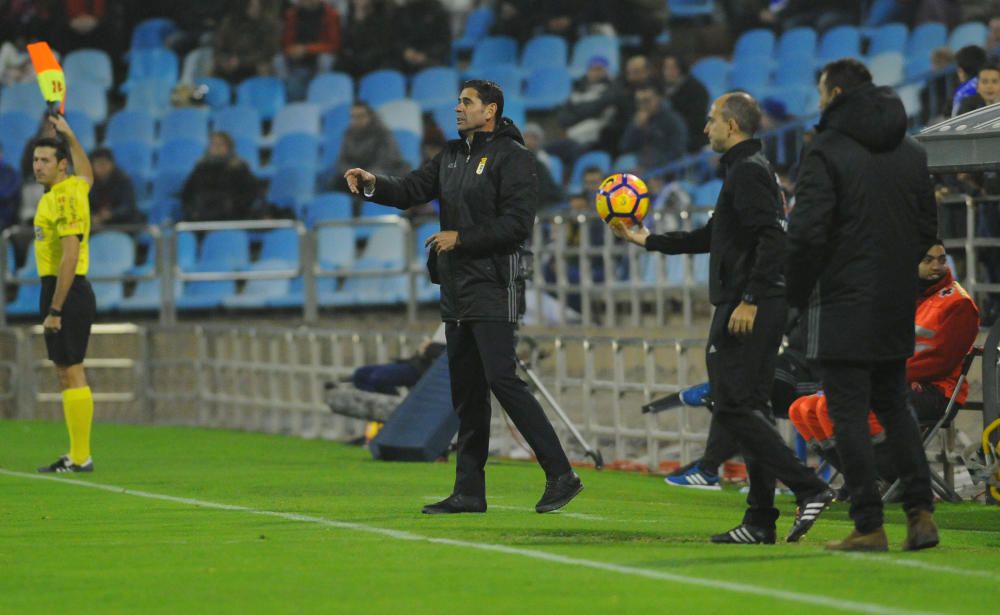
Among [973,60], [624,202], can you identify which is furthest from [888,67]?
[624,202]

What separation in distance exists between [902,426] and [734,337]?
2.63 ft

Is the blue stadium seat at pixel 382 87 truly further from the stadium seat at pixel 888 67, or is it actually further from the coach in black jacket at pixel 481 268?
the coach in black jacket at pixel 481 268

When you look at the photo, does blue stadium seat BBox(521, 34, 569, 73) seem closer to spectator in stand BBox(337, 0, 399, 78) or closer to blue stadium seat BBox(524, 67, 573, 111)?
blue stadium seat BBox(524, 67, 573, 111)

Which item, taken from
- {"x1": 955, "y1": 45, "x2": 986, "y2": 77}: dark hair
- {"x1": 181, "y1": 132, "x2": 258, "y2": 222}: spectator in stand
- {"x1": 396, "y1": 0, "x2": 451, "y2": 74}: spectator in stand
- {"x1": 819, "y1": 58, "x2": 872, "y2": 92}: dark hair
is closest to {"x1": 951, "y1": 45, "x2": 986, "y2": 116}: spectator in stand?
{"x1": 955, "y1": 45, "x2": 986, "y2": 77}: dark hair

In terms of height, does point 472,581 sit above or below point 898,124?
below

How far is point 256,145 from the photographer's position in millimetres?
23938

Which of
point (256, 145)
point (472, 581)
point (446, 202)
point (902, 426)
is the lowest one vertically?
point (472, 581)

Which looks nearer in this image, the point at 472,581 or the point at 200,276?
the point at 472,581

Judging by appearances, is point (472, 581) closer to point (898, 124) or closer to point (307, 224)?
point (898, 124)

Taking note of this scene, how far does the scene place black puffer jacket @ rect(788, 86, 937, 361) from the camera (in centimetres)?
779

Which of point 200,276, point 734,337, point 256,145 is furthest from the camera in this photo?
point 256,145

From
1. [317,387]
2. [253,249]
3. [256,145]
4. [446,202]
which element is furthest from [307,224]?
[446,202]

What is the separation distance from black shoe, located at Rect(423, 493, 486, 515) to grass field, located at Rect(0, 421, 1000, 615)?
13 cm

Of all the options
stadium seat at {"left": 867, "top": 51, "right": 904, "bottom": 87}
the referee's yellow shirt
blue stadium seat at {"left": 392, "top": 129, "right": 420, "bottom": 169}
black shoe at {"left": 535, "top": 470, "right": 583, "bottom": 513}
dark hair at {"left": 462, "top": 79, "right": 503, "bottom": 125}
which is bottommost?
black shoe at {"left": 535, "top": 470, "right": 583, "bottom": 513}
